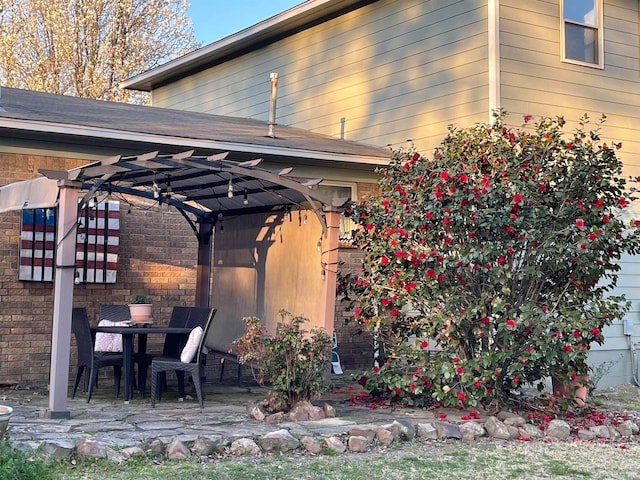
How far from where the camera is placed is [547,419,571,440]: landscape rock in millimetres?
7141

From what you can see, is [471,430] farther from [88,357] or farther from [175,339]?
[88,357]

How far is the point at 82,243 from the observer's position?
9.53m

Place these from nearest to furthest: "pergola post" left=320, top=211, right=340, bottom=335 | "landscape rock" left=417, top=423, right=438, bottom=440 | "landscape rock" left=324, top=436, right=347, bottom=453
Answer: "landscape rock" left=324, top=436, right=347, bottom=453 < "landscape rock" left=417, top=423, right=438, bottom=440 < "pergola post" left=320, top=211, right=340, bottom=335

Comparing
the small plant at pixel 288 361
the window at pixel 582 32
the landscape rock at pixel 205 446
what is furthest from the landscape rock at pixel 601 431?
the window at pixel 582 32

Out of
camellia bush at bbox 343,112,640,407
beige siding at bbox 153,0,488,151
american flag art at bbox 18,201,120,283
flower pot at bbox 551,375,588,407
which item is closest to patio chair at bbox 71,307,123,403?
american flag art at bbox 18,201,120,283

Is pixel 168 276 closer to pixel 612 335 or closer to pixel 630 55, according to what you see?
pixel 612 335

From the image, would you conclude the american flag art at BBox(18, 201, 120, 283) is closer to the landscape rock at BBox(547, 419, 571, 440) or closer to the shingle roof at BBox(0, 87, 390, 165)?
the shingle roof at BBox(0, 87, 390, 165)

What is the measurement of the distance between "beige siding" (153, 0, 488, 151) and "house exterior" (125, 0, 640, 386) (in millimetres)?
19

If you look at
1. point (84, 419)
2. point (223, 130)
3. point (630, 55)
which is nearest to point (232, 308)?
point (223, 130)

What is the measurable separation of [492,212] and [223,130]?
448cm

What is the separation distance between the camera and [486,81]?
410 inches

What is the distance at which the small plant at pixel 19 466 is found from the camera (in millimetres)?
4568

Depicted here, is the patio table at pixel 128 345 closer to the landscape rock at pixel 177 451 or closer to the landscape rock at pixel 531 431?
the landscape rock at pixel 177 451

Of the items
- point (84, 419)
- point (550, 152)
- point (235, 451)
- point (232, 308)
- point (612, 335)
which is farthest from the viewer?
point (612, 335)
